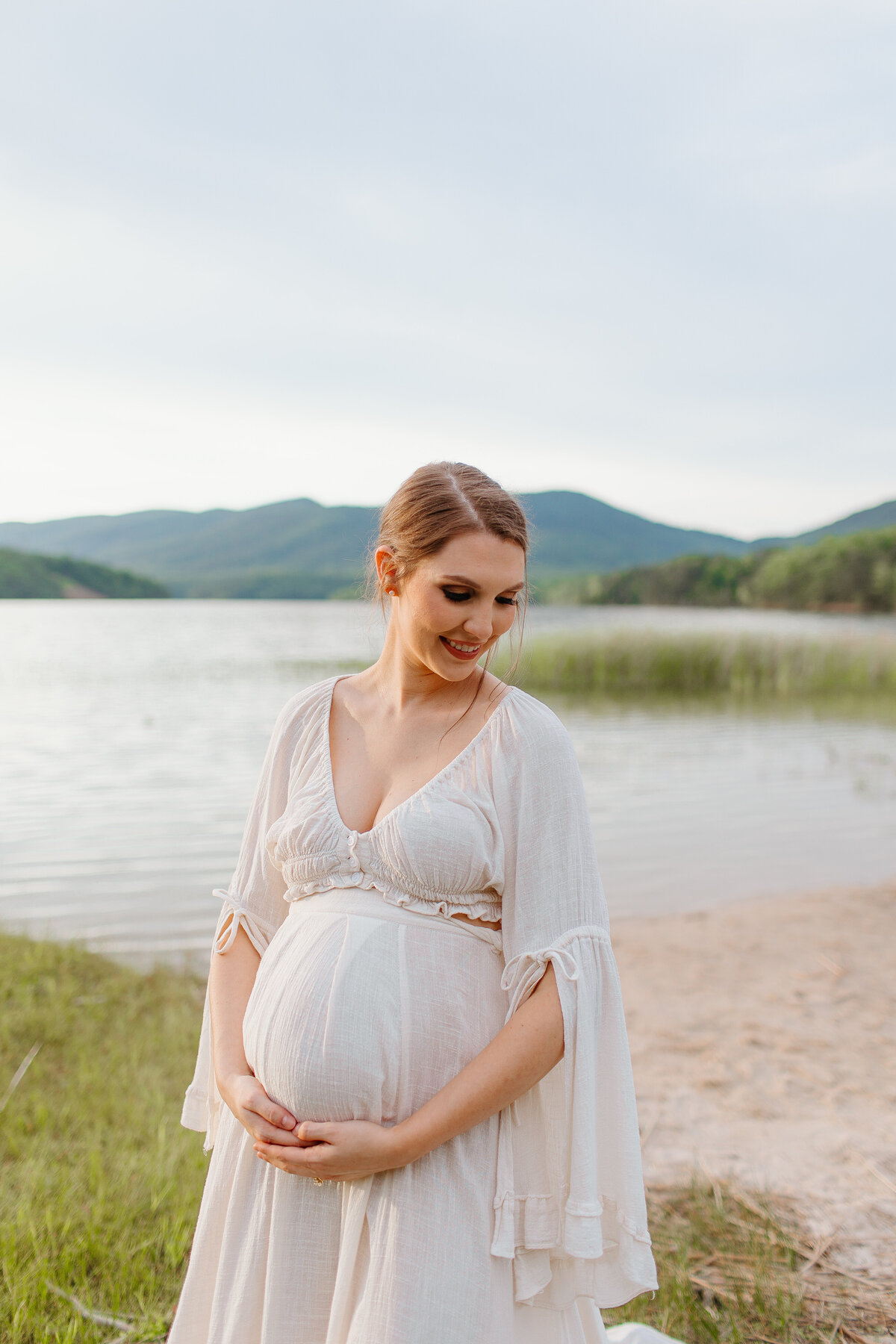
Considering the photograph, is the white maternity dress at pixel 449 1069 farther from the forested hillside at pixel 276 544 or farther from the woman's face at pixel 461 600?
the forested hillside at pixel 276 544

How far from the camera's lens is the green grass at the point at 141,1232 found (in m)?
2.29

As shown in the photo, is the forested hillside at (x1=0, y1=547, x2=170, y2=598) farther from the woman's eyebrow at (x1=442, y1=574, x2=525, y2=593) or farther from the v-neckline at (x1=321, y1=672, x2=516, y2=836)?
the woman's eyebrow at (x1=442, y1=574, x2=525, y2=593)

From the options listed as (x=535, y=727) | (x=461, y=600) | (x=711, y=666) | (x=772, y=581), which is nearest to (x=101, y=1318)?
(x=535, y=727)

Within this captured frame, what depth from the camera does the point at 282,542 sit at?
14988cm

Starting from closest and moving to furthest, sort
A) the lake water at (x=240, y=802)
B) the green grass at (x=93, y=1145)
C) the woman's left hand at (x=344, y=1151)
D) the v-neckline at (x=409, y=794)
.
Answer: the woman's left hand at (x=344, y=1151)
the v-neckline at (x=409, y=794)
the green grass at (x=93, y=1145)
the lake water at (x=240, y=802)

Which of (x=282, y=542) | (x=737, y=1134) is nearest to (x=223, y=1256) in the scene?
(x=737, y=1134)

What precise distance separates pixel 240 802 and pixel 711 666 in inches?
556

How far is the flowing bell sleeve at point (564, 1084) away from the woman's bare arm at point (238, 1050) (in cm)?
37

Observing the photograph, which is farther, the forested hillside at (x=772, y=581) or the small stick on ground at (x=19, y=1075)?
the forested hillside at (x=772, y=581)

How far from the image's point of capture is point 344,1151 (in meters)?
1.38

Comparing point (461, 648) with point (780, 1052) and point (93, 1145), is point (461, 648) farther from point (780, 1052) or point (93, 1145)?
point (780, 1052)

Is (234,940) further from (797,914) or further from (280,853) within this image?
(797,914)

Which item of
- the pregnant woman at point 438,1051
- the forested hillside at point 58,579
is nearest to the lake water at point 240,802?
the pregnant woman at point 438,1051

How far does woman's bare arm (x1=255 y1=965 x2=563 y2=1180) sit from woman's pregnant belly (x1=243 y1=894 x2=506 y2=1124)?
0.04 metres
